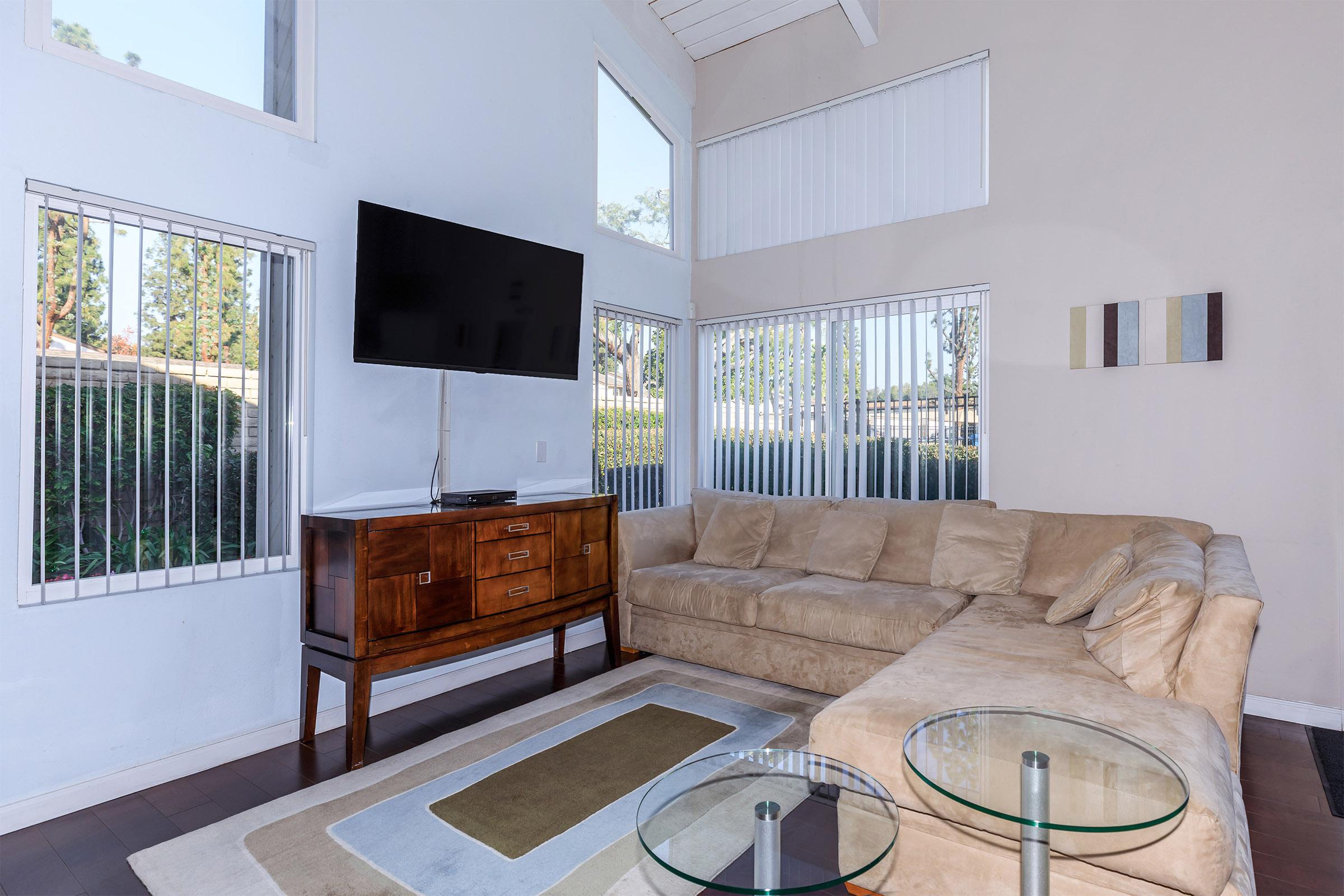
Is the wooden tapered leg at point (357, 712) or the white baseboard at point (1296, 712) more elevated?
the wooden tapered leg at point (357, 712)

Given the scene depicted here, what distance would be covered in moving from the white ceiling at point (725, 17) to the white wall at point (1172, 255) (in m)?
0.67

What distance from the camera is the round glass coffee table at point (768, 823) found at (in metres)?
1.29

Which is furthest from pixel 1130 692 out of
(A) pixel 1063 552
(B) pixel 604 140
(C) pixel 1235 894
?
(B) pixel 604 140

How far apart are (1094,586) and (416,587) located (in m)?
2.56

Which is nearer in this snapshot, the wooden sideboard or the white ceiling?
the wooden sideboard

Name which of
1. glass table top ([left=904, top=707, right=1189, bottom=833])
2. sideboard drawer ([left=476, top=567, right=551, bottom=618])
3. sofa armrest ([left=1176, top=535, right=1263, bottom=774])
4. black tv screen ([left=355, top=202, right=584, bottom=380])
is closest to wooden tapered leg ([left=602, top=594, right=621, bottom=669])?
sideboard drawer ([left=476, top=567, right=551, bottom=618])

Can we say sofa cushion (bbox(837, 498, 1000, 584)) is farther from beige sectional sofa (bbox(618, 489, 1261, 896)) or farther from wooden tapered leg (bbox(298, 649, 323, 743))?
wooden tapered leg (bbox(298, 649, 323, 743))

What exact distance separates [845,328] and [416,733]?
11.0 ft

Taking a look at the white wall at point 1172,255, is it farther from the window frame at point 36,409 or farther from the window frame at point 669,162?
the window frame at point 36,409

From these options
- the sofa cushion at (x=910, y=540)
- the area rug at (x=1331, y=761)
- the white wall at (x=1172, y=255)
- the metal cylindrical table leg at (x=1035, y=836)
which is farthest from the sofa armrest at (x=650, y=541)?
the area rug at (x=1331, y=761)

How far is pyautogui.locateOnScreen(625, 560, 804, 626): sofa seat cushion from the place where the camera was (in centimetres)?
365

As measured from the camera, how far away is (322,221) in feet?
10.3

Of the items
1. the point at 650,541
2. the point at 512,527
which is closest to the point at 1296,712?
the point at 650,541

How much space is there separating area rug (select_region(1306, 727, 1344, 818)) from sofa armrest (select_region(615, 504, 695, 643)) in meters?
2.94
